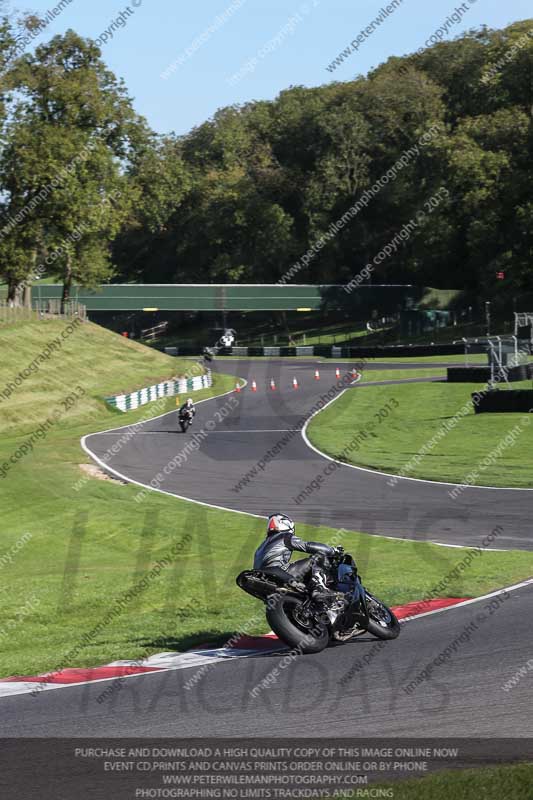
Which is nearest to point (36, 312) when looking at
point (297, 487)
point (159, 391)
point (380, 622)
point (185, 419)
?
point (159, 391)

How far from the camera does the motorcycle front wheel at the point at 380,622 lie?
12.5 m

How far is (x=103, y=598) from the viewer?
55.1 ft

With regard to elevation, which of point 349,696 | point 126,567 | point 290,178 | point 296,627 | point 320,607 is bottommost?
point 126,567

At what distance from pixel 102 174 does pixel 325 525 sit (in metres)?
53.0

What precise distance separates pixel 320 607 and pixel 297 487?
1543cm

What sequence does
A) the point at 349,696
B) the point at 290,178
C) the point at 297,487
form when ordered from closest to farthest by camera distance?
1. the point at 349,696
2. the point at 297,487
3. the point at 290,178

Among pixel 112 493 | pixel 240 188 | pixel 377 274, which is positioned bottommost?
pixel 112 493

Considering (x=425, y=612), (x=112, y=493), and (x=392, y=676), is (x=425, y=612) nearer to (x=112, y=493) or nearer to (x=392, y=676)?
(x=392, y=676)

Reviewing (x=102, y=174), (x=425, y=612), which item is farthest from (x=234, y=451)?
(x=102, y=174)

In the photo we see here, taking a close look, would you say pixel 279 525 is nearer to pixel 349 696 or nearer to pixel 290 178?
pixel 349 696
